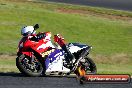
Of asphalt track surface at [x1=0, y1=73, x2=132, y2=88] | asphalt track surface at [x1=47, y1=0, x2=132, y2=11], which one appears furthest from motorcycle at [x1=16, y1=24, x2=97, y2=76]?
asphalt track surface at [x1=47, y1=0, x2=132, y2=11]

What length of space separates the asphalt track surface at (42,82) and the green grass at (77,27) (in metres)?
10.4

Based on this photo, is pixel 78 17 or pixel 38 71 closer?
pixel 38 71

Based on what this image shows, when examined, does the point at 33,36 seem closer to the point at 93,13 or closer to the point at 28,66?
the point at 28,66

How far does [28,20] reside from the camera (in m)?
32.2

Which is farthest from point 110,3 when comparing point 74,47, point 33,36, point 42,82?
point 42,82

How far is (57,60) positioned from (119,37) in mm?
16175

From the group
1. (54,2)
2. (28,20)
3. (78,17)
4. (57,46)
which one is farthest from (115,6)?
(57,46)

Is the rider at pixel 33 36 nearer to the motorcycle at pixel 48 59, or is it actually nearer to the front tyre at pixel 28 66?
the motorcycle at pixel 48 59

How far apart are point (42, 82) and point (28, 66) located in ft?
5.15

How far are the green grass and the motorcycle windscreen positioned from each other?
9.23 meters

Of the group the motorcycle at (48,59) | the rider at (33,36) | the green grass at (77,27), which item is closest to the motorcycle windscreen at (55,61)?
the motorcycle at (48,59)

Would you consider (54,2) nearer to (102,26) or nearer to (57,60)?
(102,26)

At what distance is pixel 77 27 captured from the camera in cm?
3142

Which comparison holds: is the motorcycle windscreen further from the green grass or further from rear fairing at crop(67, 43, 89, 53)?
the green grass
